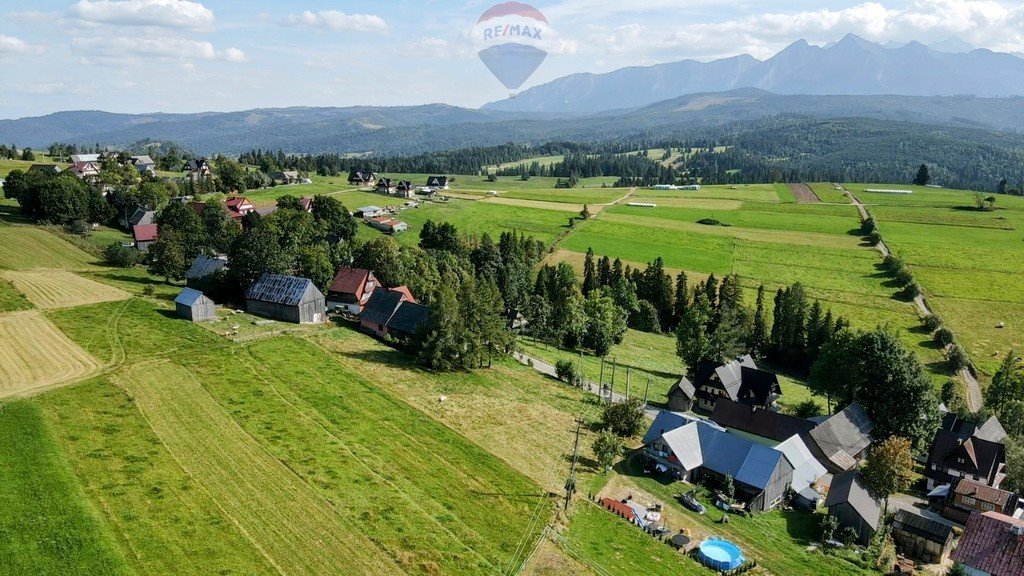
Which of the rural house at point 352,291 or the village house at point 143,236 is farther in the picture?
the village house at point 143,236

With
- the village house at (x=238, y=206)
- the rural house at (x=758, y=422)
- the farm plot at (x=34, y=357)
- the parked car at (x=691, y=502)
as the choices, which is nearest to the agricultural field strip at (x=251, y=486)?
the farm plot at (x=34, y=357)

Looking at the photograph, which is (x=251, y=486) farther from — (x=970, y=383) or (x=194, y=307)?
(x=970, y=383)

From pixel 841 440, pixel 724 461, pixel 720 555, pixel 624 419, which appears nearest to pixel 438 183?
pixel 624 419

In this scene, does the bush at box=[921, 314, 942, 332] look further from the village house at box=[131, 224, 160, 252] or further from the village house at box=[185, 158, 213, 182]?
the village house at box=[185, 158, 213, 182]

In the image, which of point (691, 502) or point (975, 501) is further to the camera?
point (975, 501)

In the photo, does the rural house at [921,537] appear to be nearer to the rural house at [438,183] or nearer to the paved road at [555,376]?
the paved road at [555,376]

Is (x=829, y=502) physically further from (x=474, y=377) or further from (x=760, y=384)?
(x=474, y=377)
